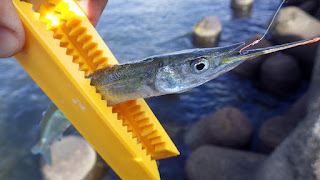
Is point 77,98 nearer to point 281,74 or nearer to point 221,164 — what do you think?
point 221,164

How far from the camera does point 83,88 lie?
Result: 128cm

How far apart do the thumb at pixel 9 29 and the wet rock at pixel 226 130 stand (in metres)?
3.15

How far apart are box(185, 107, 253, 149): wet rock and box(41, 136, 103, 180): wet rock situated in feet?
5.39

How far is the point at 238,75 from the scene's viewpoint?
5.70m

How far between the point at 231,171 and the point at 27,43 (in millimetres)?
2622

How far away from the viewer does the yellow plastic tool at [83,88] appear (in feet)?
4.22

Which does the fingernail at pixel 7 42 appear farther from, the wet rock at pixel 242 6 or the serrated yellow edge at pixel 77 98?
the wet rock at pixel 242 6

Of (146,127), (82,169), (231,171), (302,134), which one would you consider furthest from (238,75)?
(146,127)

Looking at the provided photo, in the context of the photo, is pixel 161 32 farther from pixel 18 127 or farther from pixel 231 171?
pixel 231 171

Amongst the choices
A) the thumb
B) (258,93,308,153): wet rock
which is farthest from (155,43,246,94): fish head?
(258,93,308,153): wet rock

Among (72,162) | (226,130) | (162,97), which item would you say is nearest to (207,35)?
(162,97)

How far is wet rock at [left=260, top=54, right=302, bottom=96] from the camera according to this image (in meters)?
4.91

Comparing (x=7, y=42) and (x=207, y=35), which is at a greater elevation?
(x=7, y=42)

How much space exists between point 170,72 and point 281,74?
457cm
